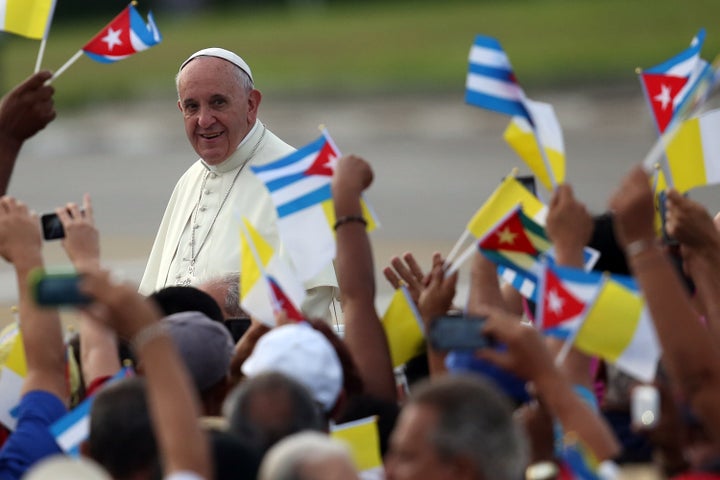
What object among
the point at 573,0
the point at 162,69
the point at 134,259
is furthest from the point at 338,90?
the point at 134,259

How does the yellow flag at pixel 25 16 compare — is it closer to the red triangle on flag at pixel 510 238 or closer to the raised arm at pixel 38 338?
the raised arm at pixel 38 338

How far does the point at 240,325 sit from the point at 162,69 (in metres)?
33.3

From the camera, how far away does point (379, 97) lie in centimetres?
3216

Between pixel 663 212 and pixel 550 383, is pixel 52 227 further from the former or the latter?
pixel 663 212

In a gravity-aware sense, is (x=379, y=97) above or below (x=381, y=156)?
above

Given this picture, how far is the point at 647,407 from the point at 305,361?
90cm

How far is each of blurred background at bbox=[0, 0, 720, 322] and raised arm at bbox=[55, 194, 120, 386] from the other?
714 centimetres

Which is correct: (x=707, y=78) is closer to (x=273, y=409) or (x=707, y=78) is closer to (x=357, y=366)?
(x=357, y=366)

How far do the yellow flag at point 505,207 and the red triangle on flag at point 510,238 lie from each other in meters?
0.02

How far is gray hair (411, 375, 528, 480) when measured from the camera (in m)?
3.29

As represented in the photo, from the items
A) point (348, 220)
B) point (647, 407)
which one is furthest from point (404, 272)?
point (647, 407)

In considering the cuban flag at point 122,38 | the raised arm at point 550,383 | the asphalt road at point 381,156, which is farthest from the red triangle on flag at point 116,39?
the asphalt road at point 381,156

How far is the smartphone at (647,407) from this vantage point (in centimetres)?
356

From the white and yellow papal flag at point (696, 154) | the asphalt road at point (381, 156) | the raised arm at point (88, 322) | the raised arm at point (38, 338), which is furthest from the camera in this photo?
the asphalt road at point (381, 156)
